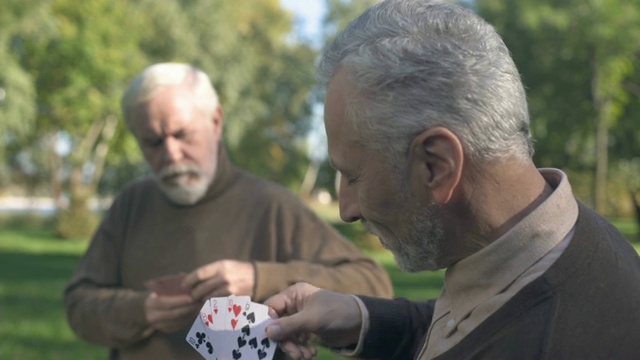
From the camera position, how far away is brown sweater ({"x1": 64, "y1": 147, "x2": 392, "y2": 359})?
3.93m

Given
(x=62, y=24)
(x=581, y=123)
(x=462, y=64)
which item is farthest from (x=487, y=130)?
(x=62, y=24)

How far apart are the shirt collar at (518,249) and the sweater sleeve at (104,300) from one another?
6.92 ft

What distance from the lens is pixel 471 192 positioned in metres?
1.88

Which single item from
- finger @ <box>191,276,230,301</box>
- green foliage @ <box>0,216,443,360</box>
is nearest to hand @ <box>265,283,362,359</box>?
finger @ <box>191,276,230,301</box>

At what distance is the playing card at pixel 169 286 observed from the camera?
359 cm

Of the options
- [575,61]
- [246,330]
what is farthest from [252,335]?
[575,61]

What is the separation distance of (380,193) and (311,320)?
0.58m

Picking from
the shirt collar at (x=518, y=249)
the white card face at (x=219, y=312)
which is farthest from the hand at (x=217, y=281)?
the shirt collar at (x=518, y=249)

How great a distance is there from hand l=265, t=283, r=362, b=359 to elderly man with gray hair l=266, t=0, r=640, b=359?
486mm

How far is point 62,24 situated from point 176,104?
3745cm

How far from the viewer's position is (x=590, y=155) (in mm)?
41000

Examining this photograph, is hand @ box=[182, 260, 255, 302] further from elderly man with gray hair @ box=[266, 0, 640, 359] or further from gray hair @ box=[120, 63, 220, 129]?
elderly man with gray hair @ box=[266, 0, 640, 359]

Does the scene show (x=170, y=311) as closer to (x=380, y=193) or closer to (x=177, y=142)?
(x=177, y=142)

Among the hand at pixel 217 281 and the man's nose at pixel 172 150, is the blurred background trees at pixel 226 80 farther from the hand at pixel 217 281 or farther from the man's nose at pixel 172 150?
the hand at pixel 217 281
